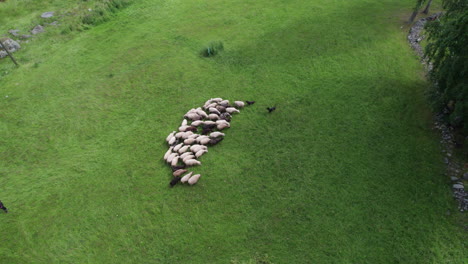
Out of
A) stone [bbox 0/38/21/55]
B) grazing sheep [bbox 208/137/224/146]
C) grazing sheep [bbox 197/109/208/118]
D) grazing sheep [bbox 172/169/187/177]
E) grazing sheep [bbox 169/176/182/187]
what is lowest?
grazing sheep [bbox 169/176/182/187]

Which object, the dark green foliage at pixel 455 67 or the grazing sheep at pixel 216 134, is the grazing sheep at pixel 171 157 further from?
the dark green foliage at pixel 455 67

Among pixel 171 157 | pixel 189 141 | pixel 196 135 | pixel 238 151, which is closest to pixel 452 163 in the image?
pixel 238 151

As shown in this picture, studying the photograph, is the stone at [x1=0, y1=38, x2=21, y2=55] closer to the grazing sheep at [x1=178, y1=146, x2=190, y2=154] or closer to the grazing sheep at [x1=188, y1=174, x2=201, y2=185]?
the grazing sheep at [x1=178, y1=146, x2=190, y2=154]

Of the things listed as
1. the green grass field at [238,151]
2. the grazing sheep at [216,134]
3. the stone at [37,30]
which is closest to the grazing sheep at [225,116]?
the green grass field at [238,151]

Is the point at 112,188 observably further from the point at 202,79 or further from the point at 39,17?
the point at 39,17

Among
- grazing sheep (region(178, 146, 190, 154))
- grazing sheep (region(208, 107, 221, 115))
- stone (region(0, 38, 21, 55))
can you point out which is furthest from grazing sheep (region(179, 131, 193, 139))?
stone (region(0, 38, 21, 55))

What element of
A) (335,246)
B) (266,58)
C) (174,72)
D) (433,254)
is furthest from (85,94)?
(433,254)

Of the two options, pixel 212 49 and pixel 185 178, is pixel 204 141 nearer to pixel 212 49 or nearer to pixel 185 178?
pixel 185 178
